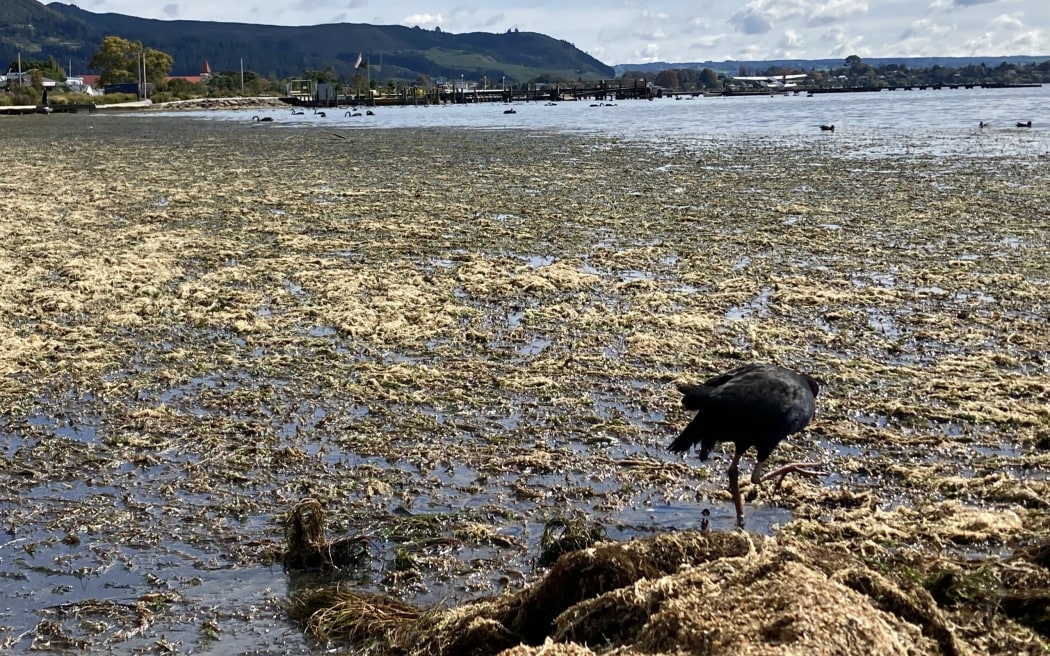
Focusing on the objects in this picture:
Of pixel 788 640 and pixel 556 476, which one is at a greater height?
pixel 788 640

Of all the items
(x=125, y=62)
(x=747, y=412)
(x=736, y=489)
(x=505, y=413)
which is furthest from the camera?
(x=125, y=62)

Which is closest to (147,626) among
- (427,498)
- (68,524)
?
(68,524)

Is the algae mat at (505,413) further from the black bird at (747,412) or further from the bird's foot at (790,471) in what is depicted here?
the black bird at (747,412)

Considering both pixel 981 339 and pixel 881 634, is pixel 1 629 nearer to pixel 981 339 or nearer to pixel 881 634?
pixel 881 634

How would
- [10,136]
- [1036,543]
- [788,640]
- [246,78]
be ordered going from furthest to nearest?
1. [246,78]
2. [10,136]
3. [1036,543]
4. [788,640]

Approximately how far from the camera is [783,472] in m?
5.75

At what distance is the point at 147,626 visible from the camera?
14.5ft

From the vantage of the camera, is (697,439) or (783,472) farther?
(783,472)

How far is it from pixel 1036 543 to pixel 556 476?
266 centimetres

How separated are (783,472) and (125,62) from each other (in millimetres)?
147392

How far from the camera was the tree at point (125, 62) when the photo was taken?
135 metres

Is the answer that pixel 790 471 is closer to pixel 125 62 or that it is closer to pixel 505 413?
pixel 505 413

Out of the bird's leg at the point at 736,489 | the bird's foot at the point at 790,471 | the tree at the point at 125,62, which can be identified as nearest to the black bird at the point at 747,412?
the bird's leg at the point at 736,489

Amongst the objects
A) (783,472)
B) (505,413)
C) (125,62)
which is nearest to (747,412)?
(783,472)
